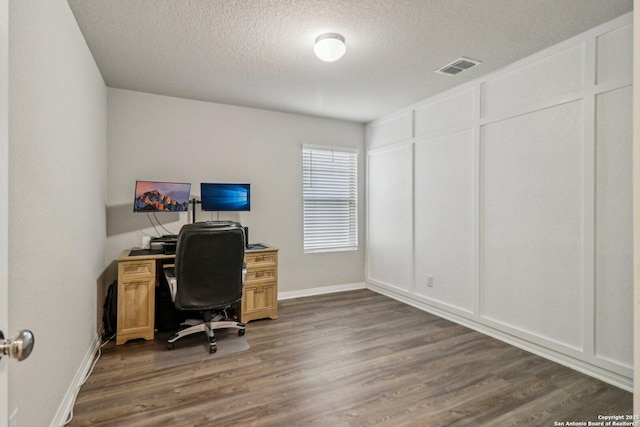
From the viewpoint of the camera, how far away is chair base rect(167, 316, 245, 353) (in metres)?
2.83

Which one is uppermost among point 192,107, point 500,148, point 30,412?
point 192,107

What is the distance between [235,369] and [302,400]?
2.18ft

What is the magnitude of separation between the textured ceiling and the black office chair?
1494mm

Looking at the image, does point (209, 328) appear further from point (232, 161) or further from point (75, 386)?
point (232, 161)

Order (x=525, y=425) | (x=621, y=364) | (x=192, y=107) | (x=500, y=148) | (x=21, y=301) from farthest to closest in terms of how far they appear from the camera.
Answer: (x=192, y=107) → (x=500, y=148) → (x=621, y=364) → (x=525, y=425) → (x=21, y=301)

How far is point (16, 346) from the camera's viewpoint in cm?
72

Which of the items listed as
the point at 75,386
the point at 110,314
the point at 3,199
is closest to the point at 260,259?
the point at 110,314

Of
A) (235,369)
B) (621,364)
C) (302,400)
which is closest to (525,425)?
(621,364)

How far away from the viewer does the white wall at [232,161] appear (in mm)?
3564

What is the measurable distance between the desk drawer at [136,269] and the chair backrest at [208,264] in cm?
49

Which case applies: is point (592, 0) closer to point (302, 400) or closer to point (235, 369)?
point (302, 400)

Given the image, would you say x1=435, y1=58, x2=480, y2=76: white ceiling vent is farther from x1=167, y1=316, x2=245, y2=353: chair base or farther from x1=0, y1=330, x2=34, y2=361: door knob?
x1=0, y1=330, x2=34, y2=361: door knob

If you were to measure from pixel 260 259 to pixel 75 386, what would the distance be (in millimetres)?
1855

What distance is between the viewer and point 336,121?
15.7 feet
